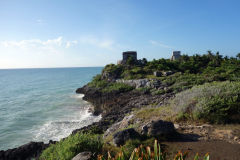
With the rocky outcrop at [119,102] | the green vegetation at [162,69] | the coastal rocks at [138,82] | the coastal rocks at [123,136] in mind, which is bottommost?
the rocky outcrop at [119,102]

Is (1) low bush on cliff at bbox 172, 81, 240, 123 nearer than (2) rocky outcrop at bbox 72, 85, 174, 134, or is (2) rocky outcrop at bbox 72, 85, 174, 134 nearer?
(1) low bush on cliff at bbox 172, 81, 240, 123

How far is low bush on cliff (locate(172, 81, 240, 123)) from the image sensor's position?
21.1 ft

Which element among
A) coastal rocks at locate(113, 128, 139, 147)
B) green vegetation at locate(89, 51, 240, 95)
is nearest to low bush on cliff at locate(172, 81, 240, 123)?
coastal rocks at locate(113, 128, 139, 147)

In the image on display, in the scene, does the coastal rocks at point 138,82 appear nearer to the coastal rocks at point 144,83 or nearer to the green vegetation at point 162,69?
the coastal rocks at point 144,83

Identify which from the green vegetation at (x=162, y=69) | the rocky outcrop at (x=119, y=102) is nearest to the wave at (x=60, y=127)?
the rocky outcrop at (x=119, y=102)

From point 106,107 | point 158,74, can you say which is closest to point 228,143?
point 106,107

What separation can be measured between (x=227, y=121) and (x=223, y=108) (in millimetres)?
619

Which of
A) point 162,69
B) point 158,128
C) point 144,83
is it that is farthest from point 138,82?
point 158,128

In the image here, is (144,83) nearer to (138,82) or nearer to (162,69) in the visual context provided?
(138,82)

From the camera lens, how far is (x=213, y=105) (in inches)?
259

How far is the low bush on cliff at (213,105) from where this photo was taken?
643 cm

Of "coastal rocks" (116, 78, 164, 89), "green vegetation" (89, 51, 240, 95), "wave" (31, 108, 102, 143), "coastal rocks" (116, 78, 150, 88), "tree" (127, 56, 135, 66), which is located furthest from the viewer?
"tree" (127, 56, 135, 66)

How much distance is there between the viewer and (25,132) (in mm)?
13445

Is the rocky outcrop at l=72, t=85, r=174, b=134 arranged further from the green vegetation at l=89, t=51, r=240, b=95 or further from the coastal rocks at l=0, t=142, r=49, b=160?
the coastal rocks at l=0, t=142, r=49, b=160
